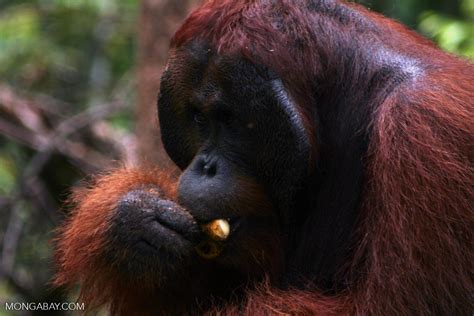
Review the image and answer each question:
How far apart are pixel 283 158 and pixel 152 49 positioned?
3.24m

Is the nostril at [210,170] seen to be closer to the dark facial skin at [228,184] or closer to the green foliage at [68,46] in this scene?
the dark facial skin at [228,184]

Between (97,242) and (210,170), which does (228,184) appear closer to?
(210,170)

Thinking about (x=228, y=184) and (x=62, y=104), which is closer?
(x=228, y=184)

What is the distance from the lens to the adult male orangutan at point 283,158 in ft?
12.4

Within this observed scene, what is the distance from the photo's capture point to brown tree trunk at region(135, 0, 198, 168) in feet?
22.6

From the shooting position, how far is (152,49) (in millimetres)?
7059

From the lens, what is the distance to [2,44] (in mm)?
9047

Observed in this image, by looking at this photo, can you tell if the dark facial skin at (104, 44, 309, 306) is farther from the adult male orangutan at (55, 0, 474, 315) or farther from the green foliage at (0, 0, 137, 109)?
the green foliage at (0, 0, 137, 109)

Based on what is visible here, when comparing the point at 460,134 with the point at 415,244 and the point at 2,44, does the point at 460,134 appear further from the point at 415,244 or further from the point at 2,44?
the point at 2,44

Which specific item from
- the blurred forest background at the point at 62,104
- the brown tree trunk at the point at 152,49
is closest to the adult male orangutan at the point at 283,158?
the blurred forest background at the point at 62,104

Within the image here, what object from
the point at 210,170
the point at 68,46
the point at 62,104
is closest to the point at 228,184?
the point at 210,170

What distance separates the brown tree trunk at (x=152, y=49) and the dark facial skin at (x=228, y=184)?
105 inches

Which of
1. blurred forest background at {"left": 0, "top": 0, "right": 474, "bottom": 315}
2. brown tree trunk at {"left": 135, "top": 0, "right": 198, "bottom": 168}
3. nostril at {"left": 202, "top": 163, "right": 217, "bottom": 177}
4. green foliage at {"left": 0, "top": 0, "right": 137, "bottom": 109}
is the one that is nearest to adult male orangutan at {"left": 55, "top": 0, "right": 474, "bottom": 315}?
nostril at {"left": 202, "top": 163, "right": 217, "bottom": 177}

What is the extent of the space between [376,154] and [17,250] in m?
4.69
